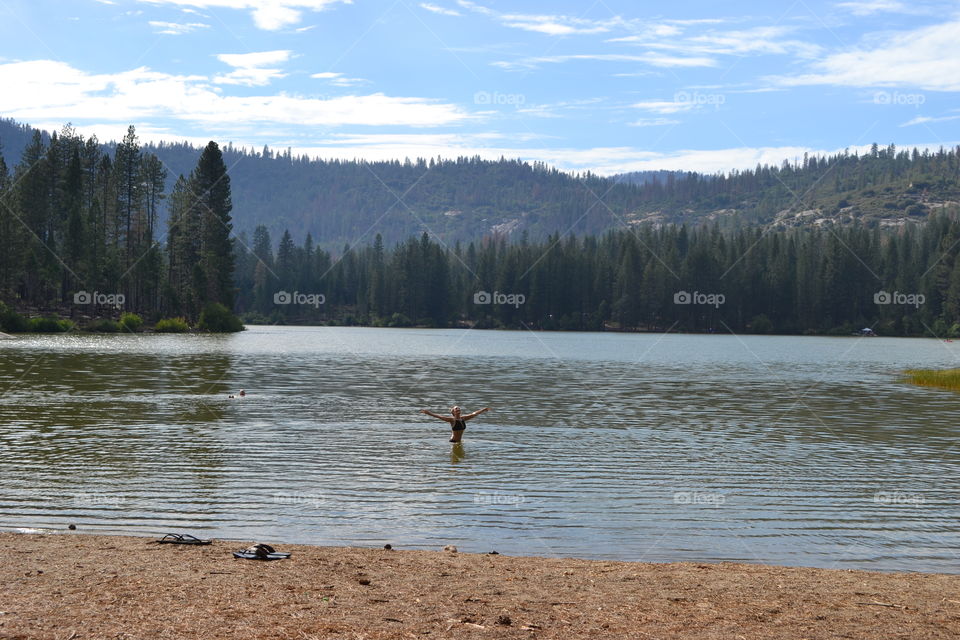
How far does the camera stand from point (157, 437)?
2886cm

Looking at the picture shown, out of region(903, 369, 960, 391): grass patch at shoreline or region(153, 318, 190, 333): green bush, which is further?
region(153, 318, 190, 333): green bush

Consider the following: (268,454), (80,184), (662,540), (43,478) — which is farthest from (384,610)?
(80,184)

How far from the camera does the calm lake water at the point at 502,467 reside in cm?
1655

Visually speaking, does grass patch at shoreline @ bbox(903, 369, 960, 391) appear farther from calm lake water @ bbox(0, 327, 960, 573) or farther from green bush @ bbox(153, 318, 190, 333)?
green bush @ bbox(153, 318, 190, 333)

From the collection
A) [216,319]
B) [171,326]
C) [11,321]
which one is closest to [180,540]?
[11,321]

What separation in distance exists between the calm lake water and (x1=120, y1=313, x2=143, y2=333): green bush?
70.4 metres

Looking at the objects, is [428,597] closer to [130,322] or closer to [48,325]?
[48,325]

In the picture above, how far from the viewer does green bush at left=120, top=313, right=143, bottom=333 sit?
12169cm

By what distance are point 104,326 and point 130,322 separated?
11.1 feet

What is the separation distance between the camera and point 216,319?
449 feet

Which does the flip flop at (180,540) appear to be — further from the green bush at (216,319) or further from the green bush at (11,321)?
the green bush at (216,319)

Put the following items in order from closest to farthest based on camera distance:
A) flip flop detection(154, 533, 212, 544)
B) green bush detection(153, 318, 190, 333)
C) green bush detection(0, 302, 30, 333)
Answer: flip flop detection(154, 533, 212, 544), green bush detection(0, 302, 30, 333), green bush detection(153, 318, 190, 333)

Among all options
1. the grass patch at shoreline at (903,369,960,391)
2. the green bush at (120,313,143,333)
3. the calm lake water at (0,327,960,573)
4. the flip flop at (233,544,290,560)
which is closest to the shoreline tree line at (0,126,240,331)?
the green bush at (120,313,143,333)

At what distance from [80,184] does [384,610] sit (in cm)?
13689
